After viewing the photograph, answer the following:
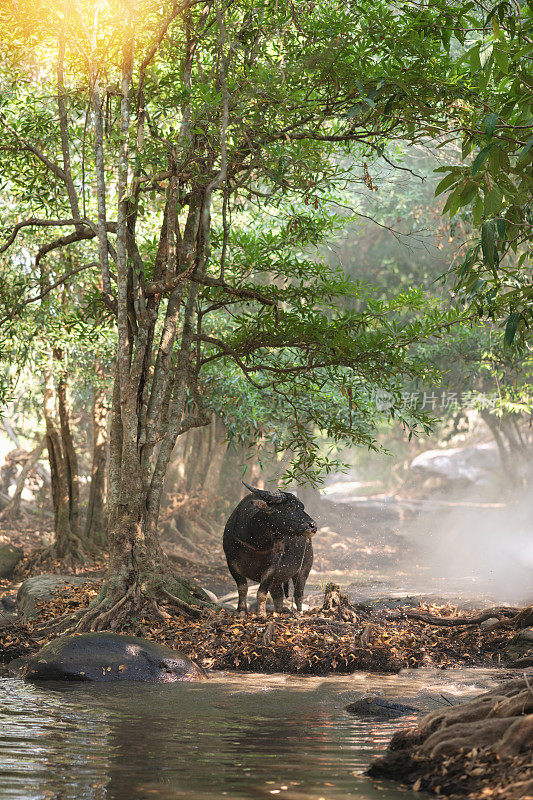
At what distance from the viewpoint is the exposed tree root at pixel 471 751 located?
3.71 meters

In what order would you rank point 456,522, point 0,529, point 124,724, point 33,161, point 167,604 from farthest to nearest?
point 456,522 → point 0,529 → point 33,161 → point 167,604 → point 124,724

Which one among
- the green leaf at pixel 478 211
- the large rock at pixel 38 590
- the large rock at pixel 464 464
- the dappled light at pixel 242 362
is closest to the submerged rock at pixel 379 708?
the dappled light at pixel 242 362

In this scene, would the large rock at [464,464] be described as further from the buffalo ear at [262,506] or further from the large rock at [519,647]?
the buffalo ear at [262,506]

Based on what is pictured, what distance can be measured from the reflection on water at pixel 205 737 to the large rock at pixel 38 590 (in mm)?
3243

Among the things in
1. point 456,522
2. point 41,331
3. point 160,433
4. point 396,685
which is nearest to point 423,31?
point 160,433

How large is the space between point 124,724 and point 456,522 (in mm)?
26657

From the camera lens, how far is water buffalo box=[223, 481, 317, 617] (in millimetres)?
9102

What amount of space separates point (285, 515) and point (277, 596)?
4.21ft

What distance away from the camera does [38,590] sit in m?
10.9

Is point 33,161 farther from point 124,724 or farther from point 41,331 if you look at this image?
point 124,724

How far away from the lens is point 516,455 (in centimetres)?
2969

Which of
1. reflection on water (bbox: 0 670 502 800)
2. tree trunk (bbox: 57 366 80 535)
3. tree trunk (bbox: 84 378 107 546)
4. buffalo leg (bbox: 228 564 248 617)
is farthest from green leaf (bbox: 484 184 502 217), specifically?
tree trunk (bbox: 84 378 107 546)

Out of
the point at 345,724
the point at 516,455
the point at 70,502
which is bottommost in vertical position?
the point at 345,724

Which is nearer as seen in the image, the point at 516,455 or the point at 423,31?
the point at 423,31
